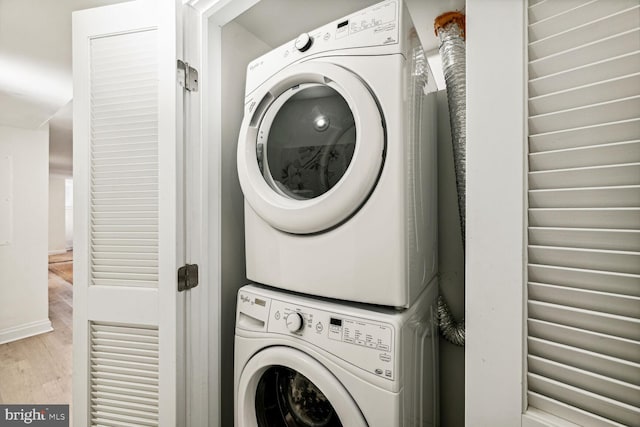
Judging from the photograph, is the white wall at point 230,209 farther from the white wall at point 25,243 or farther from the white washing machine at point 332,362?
the white wall at point 25,243

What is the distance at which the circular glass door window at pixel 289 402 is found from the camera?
40.3 inches

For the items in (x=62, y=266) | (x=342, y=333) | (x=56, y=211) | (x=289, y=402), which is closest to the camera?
(x=342, y=333)

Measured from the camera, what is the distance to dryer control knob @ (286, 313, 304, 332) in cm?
90

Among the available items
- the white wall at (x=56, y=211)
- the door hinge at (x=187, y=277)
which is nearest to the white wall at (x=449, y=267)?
the door hinge at (x=187, y=277)

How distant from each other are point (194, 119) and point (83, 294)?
2.69 ft

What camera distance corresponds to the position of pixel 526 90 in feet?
1.64

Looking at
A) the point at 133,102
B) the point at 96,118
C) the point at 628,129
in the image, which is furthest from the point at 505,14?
the point at 96,118

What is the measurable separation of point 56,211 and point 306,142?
1031cm

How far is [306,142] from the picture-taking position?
3.36 feet

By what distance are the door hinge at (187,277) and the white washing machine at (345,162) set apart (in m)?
0.22

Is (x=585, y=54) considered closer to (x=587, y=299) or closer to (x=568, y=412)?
(x=587, y=299)

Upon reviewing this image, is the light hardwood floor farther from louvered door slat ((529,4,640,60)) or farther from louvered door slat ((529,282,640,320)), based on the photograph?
louvered door slat ((529,4,640,60))

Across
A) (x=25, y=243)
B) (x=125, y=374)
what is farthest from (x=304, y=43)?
(x=25, y=243)

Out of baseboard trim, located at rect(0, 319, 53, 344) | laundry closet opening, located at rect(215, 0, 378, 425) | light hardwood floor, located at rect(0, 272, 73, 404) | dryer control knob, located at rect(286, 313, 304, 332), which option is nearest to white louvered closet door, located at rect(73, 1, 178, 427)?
laundry closet opening, located at rect(215, 0, 378, 425)
